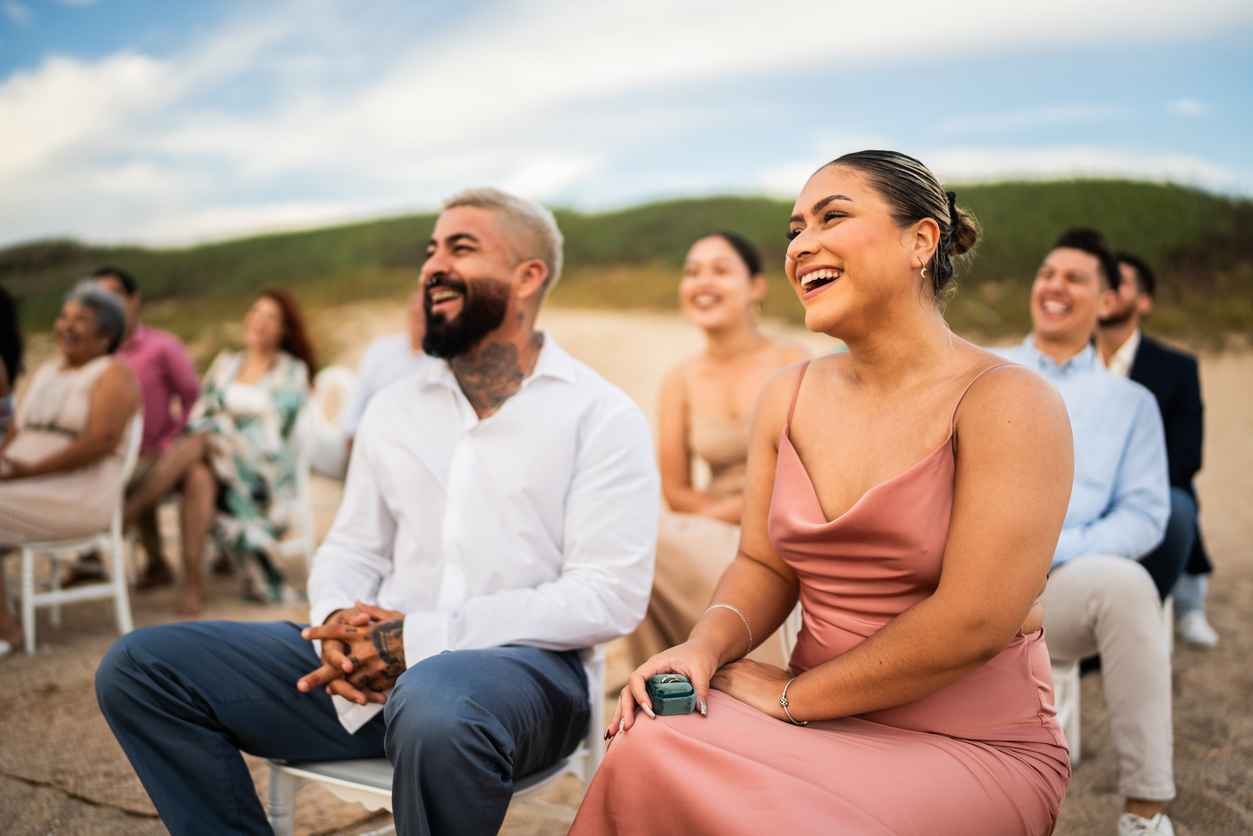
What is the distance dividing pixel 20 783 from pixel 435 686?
2568 millimetres

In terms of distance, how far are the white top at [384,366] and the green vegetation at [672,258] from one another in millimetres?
12745

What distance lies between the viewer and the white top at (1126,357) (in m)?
5.14

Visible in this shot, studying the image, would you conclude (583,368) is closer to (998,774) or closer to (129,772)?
(998,774)

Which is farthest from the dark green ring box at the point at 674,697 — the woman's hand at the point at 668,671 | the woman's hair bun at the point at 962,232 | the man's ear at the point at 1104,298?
the man's ear at the point at 1104,298

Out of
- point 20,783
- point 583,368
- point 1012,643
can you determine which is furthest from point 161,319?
point 1012,643

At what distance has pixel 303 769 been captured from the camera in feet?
8.53

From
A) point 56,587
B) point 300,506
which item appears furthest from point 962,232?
point 56,587

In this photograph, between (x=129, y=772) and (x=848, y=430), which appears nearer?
(x=848, y=430)

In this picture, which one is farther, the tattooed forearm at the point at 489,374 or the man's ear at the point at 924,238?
the tattooed forearm at the point at 489,374

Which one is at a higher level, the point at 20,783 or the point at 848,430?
the point at 848,430

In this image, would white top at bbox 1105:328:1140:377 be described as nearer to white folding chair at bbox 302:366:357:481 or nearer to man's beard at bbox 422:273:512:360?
man's beard at bbox 422:273:512:360

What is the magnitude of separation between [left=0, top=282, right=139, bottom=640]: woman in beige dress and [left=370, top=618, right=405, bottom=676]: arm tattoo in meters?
3.50

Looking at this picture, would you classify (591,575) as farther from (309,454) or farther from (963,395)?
(309,454)

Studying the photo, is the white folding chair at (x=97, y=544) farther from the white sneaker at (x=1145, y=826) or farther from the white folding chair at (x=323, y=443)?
the white sneaker at (x=1145, y=826)
